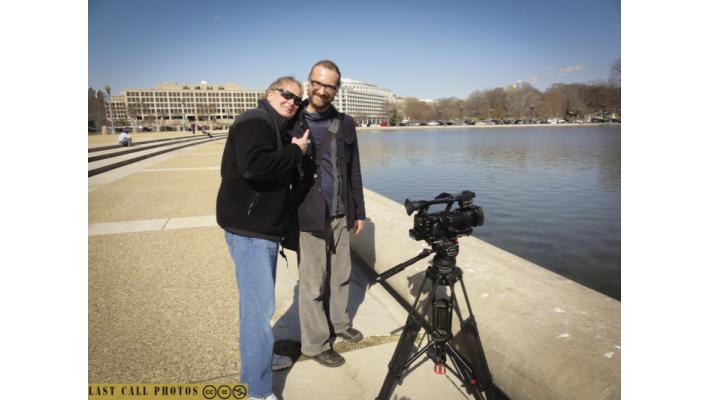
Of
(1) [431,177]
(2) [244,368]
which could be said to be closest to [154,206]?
(2) [244,368]

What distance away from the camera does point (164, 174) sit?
13.9 metres

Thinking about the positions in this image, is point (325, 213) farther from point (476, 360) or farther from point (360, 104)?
point (360, 104)

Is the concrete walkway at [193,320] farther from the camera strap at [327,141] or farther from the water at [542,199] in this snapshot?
the water at [542,199]

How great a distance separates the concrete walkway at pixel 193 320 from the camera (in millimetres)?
Answer: 2672

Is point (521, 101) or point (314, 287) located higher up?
point (521, 101)

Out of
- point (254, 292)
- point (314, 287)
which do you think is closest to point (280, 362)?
point (314, 287)

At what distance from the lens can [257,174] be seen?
2037 mm

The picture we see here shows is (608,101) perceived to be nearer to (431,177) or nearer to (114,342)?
(431,177)

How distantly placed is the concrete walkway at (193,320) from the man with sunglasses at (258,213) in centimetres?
54

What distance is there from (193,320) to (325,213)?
1.80 m

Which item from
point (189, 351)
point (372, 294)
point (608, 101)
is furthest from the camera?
point (608, 101)

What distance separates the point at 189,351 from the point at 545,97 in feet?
460

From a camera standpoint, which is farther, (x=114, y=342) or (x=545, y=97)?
(x=545, y=97)
